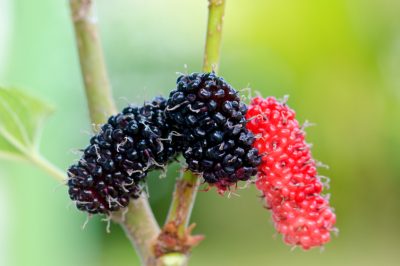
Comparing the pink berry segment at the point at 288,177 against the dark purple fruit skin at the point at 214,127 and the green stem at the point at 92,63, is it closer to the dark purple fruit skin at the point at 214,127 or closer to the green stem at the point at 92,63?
the dark purple fruit skin at the point at 214,127

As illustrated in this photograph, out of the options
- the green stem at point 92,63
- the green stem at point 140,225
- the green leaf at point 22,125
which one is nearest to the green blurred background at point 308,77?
the green leaf at point 22,125

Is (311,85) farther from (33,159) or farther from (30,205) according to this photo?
(33,159)

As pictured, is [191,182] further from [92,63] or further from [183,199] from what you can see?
[92,63]

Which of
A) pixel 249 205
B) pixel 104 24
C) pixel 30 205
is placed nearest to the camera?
pixel 30 205

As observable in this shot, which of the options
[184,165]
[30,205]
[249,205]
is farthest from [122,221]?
[249,205]

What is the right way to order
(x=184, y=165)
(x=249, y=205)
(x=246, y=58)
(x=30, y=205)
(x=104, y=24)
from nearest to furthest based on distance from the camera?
(x=184, y=165) < (x=30, y=205) < (x=246, y=58) < (x=104, y=24) < (x=249, y=205)

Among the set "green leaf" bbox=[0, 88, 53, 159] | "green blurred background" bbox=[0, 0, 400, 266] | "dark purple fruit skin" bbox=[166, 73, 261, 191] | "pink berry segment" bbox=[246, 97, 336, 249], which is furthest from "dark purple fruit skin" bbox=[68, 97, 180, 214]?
"green blurred background" bbox=[0, 0, 400, 266]
